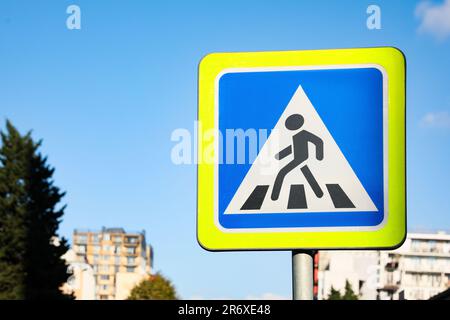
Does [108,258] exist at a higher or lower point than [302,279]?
higher

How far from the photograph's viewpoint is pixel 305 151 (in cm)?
378

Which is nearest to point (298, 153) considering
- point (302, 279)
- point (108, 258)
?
point (302, 279)

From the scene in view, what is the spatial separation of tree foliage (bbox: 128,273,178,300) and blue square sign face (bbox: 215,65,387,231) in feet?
338

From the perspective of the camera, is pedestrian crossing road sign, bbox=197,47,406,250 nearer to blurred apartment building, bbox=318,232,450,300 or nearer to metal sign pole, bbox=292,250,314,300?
metal sign pole, bbox=292,250,314,300

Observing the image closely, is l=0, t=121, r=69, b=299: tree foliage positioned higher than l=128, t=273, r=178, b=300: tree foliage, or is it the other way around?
l=0, t=121, r=69, b=299: tree foliage

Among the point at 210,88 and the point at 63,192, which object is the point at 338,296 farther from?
the point at 210,88

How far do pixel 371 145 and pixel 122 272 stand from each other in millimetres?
192295

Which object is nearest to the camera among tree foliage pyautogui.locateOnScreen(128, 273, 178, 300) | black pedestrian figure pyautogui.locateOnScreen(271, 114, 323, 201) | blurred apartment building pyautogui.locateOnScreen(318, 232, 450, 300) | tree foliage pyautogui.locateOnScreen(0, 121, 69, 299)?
black pedestrian figure pyautogui.locateOnScreen(271, 114, 323, 201)

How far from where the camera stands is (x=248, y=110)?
391 centimetres

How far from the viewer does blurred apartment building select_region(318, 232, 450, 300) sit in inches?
6117

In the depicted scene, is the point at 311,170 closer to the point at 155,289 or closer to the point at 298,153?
the point at 298,153

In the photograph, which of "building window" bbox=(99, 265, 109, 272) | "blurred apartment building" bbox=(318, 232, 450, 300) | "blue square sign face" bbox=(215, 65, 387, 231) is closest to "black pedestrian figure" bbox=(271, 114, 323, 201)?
"blue square sign face" bbox=(215, 65, 387, 231)

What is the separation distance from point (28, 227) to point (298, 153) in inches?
2332

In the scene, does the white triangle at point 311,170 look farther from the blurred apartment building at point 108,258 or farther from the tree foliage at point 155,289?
the blurred apartment building at point 108,258
